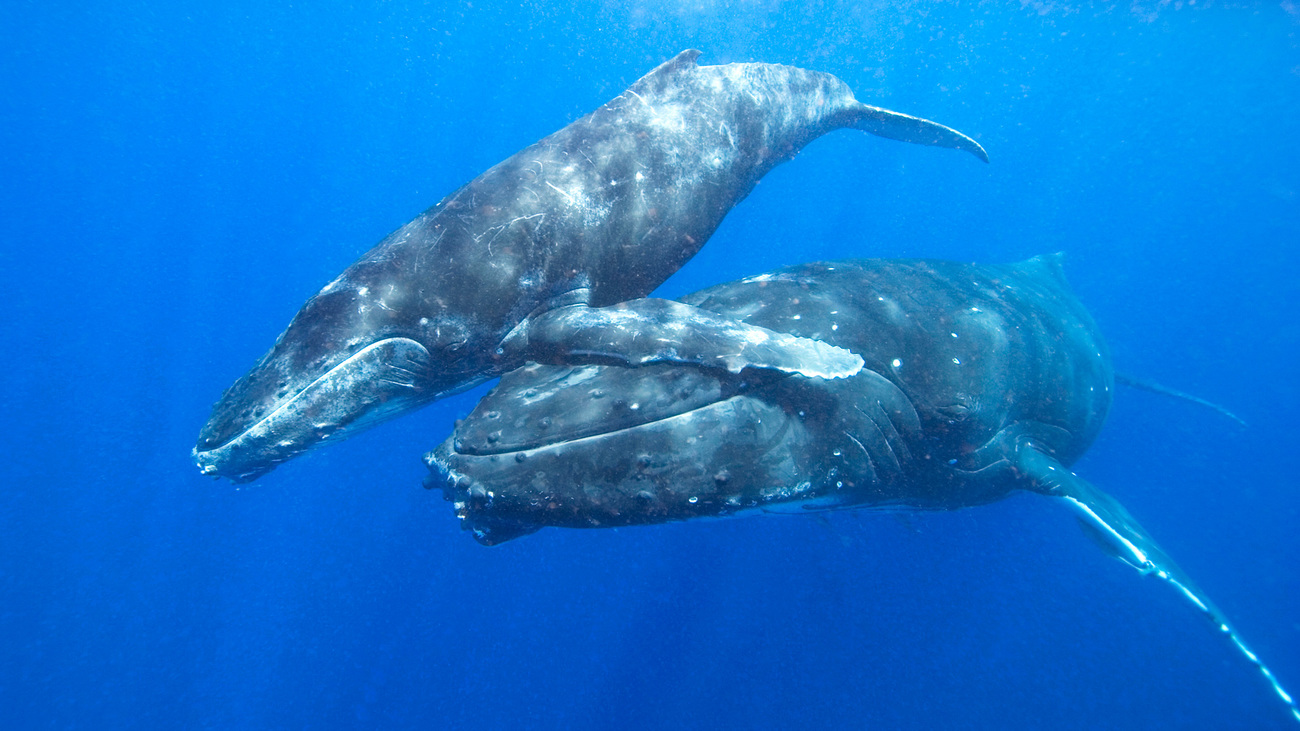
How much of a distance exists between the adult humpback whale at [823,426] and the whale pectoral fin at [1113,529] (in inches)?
1.0

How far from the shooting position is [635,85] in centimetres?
707

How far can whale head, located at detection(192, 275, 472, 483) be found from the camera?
4625 millimetres

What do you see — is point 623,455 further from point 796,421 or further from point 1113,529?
point 1113,529

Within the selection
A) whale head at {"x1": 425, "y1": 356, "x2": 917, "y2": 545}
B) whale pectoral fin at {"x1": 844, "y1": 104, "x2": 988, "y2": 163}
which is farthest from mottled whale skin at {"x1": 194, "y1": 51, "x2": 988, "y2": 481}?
whale pectoral fin at {"x1": 844, "y1": 104, "x2": 988, "y2": 163}

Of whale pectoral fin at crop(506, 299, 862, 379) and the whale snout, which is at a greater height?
whale pectoral fin at crop(506, 299, 862, 379)

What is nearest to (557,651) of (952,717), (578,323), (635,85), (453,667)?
(453,667)

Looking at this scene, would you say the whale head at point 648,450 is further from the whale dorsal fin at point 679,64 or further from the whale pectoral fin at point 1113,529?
the whale dorsal fin at point 679,64

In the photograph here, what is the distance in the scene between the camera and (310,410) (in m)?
4.70

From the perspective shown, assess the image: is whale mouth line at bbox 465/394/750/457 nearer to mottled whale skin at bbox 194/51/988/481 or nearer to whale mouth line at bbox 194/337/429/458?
mottled whale skin at bbox 194/51/988/481

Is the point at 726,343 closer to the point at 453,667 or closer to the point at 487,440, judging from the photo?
the point at 487,440

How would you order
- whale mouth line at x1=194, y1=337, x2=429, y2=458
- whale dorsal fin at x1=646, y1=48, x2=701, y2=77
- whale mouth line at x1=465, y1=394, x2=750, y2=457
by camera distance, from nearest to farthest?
whale mouth line at x1=465, y1=394, x2=750, y2=457 < whale mouth line at x1=194, y1=337, x2=429, y2=458 < whale dorsal fin at x1=646, y1=48, x2=701, y2=77

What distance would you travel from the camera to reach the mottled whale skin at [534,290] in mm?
4578

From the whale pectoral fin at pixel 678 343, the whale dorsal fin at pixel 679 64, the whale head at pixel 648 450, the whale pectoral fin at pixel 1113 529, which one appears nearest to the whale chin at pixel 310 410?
the whale head at pixel 648 450

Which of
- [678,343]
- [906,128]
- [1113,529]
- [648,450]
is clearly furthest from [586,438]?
[906,128]
